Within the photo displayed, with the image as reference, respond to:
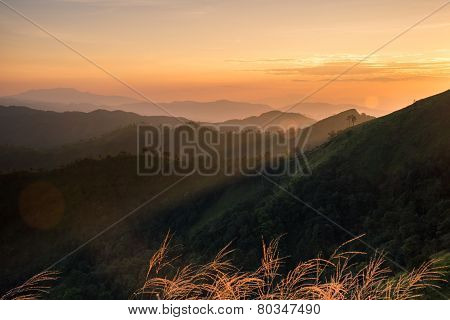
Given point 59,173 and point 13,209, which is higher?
point 59,173

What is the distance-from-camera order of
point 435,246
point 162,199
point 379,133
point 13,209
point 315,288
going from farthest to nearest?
point 13,209 → point 162,199 → point 379,133 → point 435,246 → point 315,288

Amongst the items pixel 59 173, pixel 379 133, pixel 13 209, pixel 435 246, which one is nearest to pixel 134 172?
pixel 59 173

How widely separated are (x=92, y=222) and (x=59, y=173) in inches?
1516

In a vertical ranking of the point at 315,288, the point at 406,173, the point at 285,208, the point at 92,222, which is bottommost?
the point at 92,222

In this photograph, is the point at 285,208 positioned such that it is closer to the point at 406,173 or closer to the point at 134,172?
the point at 406,173

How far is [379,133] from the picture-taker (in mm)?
123750

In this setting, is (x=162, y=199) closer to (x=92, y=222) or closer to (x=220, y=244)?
(x=92, y=222)

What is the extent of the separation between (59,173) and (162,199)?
5505cm

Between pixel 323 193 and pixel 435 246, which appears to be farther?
pixel 323 193

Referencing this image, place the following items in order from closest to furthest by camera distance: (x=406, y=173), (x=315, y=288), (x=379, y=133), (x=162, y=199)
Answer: (x=315, y=288) → (x=406, y=173) → (x=379, y=133) → (x=162, y=199)

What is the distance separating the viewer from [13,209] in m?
192
